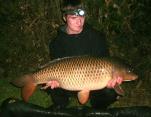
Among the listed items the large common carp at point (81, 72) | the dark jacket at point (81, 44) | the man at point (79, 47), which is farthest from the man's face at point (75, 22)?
the large common carp at point (81, 72)

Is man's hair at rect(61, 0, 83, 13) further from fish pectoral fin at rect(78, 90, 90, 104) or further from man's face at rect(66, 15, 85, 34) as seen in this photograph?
fish pectoral fin at rect(78, 90, 90, 104)

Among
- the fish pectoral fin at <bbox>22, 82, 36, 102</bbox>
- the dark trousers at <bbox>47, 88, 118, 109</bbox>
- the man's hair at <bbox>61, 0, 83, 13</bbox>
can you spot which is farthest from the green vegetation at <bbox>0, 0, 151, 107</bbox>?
the man's hair at <bbox>61, 0, 83, 13</bbox>

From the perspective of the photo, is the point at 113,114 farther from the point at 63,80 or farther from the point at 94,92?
the point at 63,80

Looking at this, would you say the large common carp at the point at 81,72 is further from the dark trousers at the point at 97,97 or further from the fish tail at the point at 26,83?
the dark trousers at the point at 97,97

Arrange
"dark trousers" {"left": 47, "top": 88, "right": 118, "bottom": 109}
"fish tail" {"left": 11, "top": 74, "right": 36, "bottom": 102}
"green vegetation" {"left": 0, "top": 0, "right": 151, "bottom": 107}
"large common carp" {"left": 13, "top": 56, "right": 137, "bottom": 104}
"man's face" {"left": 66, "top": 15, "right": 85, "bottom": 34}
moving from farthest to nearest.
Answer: "green vegetation" {"left": 0, "top": 0, "right": 151, "bottom": 107}
"dark trousers" {"left": 47, "top": 88, "right": 118, "bottom": 109}
"man's face" {"left": 66, "top": 15, "right": 85, "bottom": 34}
"fish tail" {"left": 11, "top": 74, "right": 36, "bottom": 102}
"large common carp" {"left": 13, "top": 56, "right": 137, "bottom": 104}

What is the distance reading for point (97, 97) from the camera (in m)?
3.72

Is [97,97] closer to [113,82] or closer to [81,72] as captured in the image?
[113,82]

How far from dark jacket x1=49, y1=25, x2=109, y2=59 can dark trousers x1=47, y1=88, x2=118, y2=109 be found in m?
0.37

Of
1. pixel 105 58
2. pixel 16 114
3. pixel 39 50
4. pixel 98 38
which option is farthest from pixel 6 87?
pixel 105 58

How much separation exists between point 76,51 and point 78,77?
581mm

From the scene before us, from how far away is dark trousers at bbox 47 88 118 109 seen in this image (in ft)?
11.9

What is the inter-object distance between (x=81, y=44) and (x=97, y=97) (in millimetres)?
565

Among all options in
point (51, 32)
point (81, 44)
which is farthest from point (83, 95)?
point (51, 32)

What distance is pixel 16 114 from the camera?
3.51 metres
